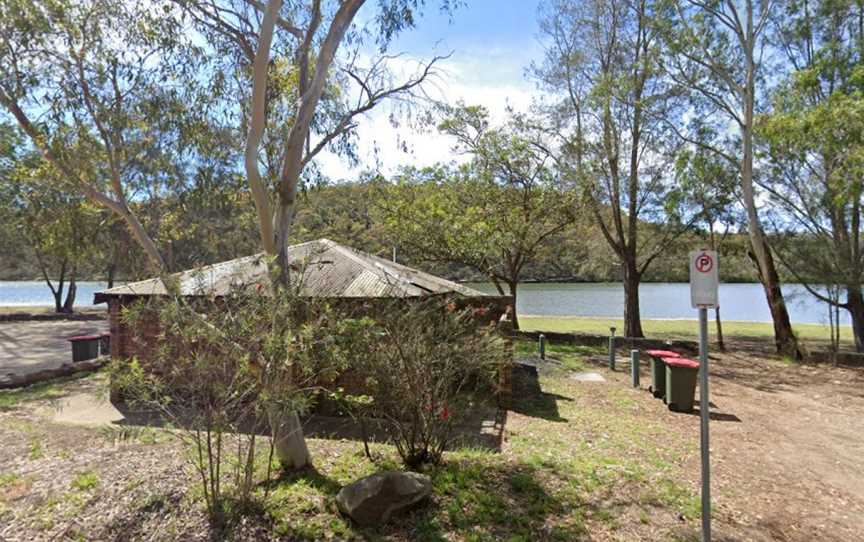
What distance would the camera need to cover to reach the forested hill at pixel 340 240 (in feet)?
45.6

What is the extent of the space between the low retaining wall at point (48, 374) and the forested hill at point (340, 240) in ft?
8.24

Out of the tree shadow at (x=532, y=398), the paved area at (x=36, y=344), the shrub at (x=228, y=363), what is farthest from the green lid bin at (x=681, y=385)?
the paved area at (x=36, y=344)

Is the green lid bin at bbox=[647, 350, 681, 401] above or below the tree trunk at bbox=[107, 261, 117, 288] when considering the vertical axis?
below

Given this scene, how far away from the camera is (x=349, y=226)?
15250 millimetres

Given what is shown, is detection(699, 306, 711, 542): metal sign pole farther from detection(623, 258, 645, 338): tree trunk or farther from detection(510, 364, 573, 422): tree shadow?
detection(623, 258, 645, 338): tree trunk

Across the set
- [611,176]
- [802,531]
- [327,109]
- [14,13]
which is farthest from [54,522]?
[611,176]

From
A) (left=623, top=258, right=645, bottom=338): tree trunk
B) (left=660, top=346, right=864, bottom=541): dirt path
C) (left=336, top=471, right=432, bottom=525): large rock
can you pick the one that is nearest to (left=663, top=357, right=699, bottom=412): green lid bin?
(left=660, top=346, right=864, bottom=541): dirt path

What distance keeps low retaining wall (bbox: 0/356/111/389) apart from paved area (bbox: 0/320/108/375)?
1.13 meters

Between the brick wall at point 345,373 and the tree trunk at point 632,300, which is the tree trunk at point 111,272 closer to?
the brick wall at point 345,373

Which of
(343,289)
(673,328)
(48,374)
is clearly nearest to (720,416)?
(343,289)

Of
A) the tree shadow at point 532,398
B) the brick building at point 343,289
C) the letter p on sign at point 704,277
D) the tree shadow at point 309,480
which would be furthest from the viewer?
the tree shadow at point 532,398

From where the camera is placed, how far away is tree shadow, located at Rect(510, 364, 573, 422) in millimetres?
8898

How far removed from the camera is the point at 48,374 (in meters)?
11.9

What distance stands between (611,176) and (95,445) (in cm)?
1730
